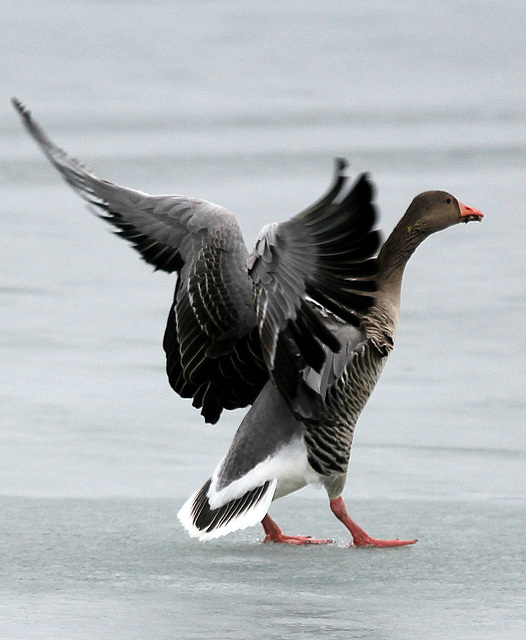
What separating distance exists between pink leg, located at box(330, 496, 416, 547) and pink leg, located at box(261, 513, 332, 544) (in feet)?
0.37

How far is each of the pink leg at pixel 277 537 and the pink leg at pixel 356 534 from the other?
11 centimetres

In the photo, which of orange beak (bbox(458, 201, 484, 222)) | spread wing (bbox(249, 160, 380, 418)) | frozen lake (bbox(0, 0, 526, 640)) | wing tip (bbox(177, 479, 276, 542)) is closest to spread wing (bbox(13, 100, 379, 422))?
spread wing (bbox(249, 160, 380, 418))

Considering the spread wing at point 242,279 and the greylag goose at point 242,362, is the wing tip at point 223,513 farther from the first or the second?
the spread wing at point 242,279

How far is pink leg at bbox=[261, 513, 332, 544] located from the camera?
5.31m

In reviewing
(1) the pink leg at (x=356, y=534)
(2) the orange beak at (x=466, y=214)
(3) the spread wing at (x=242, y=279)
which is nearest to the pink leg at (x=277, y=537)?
(1) the pink leg at (x=356, y=534)

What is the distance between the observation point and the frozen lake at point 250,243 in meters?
4.52

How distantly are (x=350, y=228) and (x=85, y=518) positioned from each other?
1.66m

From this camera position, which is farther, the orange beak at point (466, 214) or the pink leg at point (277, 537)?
the orange beak at point (466, 214)

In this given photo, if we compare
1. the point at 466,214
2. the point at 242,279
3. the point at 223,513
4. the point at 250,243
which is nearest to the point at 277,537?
the point at 223,513

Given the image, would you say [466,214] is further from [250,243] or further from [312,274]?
[250,243]

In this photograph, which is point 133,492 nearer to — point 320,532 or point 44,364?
point 320,532

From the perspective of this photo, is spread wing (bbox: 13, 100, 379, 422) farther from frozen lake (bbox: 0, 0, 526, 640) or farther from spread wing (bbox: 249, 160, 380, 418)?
frozen lake (bbox: 0, 0, 526, 640)

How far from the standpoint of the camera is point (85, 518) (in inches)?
213

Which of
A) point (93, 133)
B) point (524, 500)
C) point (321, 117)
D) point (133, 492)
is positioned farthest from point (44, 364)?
point (321, 117)
